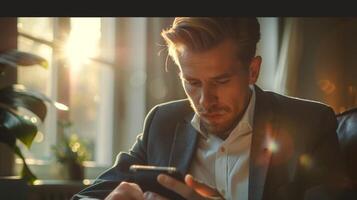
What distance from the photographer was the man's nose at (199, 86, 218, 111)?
1.22m

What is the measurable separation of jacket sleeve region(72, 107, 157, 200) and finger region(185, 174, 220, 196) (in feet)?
0.38

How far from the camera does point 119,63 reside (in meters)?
1.42

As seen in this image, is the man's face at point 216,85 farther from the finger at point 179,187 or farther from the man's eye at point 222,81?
the finger at point 179,187

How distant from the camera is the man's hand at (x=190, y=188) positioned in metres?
1.15

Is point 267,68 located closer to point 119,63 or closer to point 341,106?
point 341,106

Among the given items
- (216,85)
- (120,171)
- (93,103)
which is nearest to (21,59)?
(93,103)

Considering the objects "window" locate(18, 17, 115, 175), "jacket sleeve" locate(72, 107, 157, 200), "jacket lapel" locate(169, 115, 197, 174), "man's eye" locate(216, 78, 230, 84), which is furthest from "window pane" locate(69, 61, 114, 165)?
"man's eye" locate(216, 78, 230, 84)

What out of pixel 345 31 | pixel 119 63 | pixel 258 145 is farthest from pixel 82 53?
pixel 345 31

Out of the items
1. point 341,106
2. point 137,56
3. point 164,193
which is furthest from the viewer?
point 137,56

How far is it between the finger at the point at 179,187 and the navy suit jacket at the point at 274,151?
0.04m

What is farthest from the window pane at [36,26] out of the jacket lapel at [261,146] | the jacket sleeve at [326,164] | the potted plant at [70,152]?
the jacket sleeve at [326,164]

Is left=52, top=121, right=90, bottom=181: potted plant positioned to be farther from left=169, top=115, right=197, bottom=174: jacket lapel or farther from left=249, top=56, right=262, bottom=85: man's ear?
left=249, top=56, right=262, bottom=85: man's ear

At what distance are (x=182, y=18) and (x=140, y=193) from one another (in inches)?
15.9

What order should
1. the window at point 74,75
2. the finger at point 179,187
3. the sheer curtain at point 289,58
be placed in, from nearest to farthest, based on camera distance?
the finger at point 179,187, the sheer curtain at point 289,58, the window at point 74,75
